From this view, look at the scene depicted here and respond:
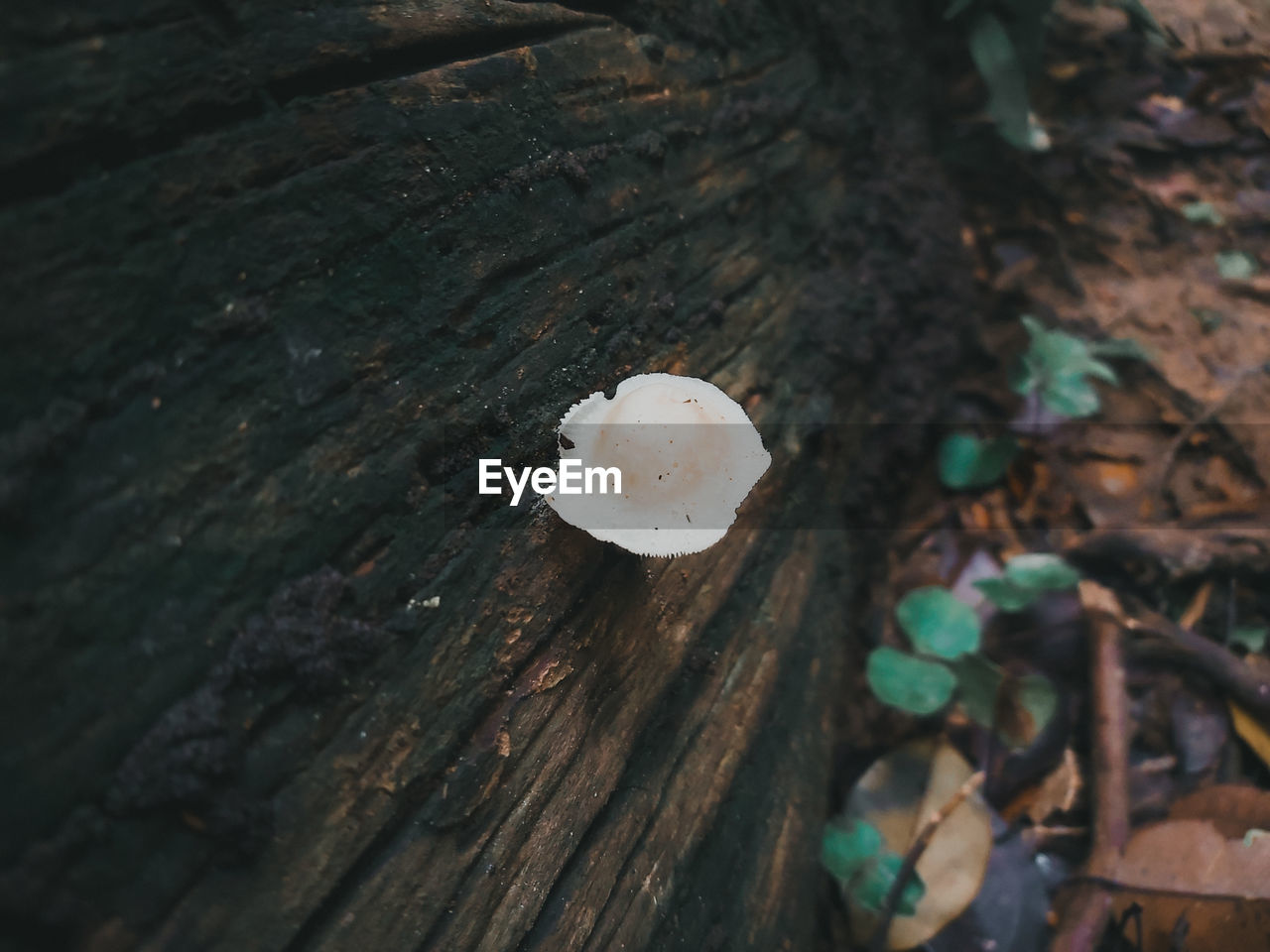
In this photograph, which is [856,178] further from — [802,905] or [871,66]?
[802,905]

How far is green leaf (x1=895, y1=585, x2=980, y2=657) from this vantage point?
242 cm

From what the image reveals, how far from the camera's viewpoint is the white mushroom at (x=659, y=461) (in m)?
1.57

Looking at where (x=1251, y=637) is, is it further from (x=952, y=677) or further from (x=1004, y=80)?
(x=1004, y=80)

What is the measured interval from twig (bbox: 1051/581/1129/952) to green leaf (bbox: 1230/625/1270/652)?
0.38 metres

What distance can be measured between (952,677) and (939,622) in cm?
19

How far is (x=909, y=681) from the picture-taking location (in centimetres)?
237

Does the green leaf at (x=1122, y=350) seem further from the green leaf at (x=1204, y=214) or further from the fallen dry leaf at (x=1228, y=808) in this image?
the fallen dry leaf at (x=1228, y=808)

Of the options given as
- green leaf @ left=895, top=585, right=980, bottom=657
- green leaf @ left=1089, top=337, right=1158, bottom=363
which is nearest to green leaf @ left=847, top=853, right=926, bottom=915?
green leaf @ left=895, top=585, right=980, bottom=657

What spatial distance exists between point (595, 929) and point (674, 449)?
3.33 feet

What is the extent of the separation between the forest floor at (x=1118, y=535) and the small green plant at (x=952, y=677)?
0.5 inches

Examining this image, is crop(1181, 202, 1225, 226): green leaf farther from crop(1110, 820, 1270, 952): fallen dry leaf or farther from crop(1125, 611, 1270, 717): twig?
crop(1110, 820, 1270, 952): fallen dry leaf

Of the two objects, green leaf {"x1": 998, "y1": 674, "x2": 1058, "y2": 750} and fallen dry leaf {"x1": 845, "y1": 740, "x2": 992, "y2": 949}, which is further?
green leaf {"x1": 998, "y1": 674, "x2": 1058, "y2": 750}

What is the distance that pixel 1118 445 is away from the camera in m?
3.09

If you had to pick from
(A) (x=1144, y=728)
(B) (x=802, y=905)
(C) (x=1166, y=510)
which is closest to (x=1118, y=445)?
(C) (x=1166, y=510)
